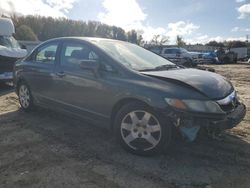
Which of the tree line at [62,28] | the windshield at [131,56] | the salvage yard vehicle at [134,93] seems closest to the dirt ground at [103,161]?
the salvage yard vehicle at [134,93]

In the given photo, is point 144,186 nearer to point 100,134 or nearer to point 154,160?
point 154,160

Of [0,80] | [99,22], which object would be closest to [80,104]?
[0,80]

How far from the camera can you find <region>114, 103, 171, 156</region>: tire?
390 cm

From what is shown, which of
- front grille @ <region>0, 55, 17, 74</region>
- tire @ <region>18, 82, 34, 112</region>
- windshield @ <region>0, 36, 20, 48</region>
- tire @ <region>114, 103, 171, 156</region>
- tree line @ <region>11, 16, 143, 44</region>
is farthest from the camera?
tree line @ <region>11, 16, 143, 44</region>

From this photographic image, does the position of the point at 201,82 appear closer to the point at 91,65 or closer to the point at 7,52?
the point at 91,65

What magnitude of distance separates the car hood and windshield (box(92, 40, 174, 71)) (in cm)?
39

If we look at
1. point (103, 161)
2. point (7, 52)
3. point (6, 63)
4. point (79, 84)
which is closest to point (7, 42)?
point (7, 52)

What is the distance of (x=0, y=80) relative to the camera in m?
9.76

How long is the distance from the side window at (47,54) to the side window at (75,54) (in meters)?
0.30

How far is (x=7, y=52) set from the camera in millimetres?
10188

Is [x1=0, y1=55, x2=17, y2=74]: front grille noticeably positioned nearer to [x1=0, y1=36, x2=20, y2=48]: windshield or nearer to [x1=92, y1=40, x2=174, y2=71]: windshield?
[x1=0, y1=36, x2=20, y2=48]: windshield

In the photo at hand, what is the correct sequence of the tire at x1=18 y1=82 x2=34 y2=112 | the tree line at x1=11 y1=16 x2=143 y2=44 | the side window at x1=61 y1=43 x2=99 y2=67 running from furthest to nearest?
the tree line at x1=11 y1=16 x2=143 y2=44, the tire at x1=18 y1=82 x2=34 y2=112, the side window at x1=61 y1=43 x2=99 y2=67

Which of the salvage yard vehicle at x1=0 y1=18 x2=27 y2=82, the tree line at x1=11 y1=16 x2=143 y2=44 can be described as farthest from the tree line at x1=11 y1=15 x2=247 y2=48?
the salvage yard vehicle at x1=0 y1=18 x2=27 y2=82

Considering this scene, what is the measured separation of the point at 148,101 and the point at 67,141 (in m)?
1.60
